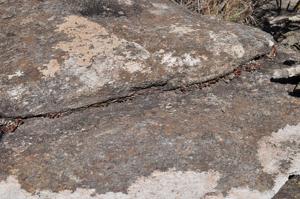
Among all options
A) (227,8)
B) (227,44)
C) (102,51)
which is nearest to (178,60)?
(227,44)

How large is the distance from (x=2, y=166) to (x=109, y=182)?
1006 millimetres

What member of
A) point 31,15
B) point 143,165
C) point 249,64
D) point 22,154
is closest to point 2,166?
point 22,154

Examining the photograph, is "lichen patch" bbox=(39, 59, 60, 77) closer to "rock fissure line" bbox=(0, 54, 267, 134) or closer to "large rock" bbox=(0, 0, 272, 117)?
"large rock" bbox=(0, 0, 272, 117)

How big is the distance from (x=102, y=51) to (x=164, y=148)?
1.48m

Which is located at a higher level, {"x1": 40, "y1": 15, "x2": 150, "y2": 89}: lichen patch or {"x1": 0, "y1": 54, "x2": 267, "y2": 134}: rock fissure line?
{"x1": 40, "y1": 15, "x2": 150, "y2": 89}: lichen patch

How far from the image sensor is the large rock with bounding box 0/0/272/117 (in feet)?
16.8

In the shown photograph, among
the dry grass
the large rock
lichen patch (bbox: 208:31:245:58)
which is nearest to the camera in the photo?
the large rock

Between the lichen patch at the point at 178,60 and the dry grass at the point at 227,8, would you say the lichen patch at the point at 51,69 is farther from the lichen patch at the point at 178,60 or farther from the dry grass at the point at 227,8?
the dry grass at the point at 227,8

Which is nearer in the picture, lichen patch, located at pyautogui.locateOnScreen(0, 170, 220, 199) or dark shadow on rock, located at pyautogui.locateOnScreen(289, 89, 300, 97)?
lichen patch, located at pyautogui.locateOnScreen(0, 170, 220, 199)

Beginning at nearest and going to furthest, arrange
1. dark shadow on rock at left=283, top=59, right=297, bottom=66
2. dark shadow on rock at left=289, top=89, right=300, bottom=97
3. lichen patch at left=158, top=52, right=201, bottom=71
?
dark shadow on rock at left=289, top=89, right=300, bottom=97 → lichen patch at left=158, top=52, right=201, bottom=71 → dark shadow on rock at left=283, top=59, right=297, bottom=66

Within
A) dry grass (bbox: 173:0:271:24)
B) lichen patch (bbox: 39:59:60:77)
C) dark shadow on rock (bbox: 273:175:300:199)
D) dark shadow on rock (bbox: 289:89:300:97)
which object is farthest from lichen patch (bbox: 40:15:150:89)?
dry grass (bbox: 173:0:271:24)

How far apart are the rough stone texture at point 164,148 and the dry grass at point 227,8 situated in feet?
8.76

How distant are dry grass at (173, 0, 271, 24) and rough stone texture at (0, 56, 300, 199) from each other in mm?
2669

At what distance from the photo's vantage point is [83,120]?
4.93 meters
